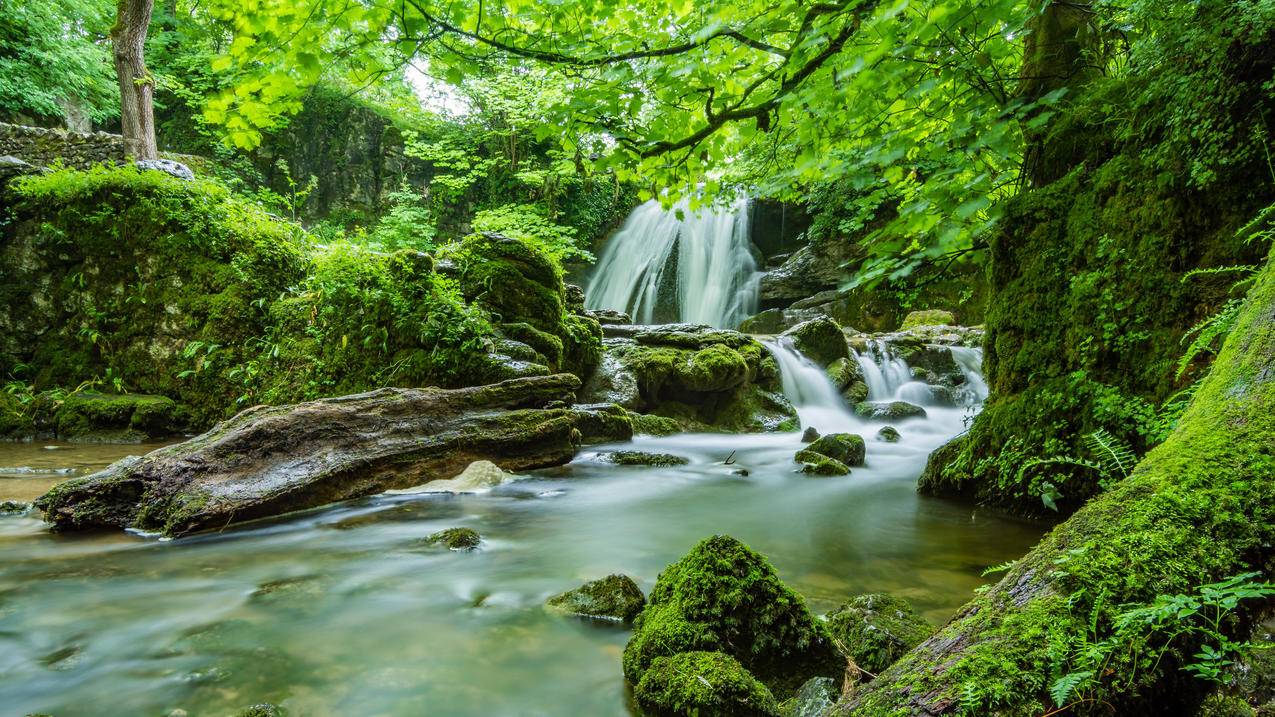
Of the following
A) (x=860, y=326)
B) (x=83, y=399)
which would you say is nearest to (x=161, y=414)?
(x=83, y=399)

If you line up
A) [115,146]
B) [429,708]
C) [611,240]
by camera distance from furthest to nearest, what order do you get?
[611,240] < [115,146] < [429,708]

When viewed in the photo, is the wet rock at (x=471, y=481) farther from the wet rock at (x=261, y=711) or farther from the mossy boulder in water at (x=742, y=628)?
the mossy boulder in water at (x=742, y=628)

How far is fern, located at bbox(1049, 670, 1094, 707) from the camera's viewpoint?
0.88 meters

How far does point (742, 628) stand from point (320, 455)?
4.10m

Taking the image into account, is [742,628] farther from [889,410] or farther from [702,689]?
[889,410]

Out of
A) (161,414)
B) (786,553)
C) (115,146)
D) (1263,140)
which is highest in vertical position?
(115,146)

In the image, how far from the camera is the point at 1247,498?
106cm

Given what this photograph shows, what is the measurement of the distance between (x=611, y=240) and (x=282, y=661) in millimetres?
22130

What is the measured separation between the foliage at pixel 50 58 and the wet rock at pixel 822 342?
2104 centimetres

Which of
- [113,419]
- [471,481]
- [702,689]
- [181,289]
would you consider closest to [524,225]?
[181,289]

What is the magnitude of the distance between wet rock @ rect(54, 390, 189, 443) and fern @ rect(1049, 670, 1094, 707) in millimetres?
9597

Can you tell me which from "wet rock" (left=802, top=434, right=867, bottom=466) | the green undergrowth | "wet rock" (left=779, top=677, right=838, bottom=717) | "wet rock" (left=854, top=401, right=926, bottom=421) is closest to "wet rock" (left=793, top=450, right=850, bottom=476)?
"wet rock" (left=802, top=434, right=867, bottom=466)

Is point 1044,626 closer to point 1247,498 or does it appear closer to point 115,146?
point 1247,498

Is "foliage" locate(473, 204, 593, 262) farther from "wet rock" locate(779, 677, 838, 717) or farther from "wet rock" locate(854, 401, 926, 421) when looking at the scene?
"wet rock" locate(779, 677, 838, 717)
